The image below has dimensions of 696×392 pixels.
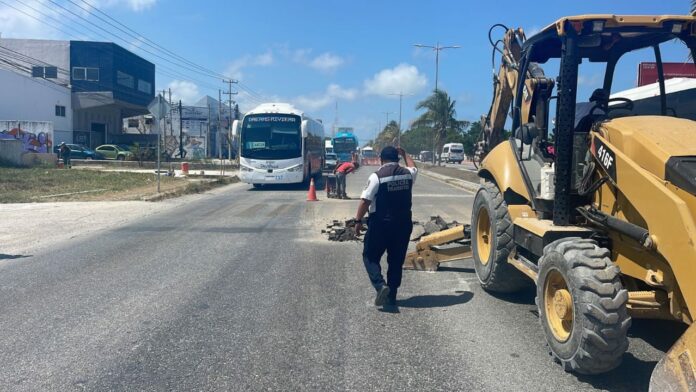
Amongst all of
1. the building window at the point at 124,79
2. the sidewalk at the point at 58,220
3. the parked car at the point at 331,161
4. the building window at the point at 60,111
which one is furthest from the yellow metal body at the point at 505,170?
the building window at the point at 124,79

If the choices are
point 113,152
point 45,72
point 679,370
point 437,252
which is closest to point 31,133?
point 113,152

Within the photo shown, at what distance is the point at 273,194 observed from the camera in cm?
2297

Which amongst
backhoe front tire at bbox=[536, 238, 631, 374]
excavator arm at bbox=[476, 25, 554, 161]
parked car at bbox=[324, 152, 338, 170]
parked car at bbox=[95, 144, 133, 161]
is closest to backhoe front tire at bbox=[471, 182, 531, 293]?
excavator arm at bbox=[476, 25, 554, 161]

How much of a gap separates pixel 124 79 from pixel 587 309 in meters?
69.6

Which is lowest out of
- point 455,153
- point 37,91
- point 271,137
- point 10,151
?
point 10,151

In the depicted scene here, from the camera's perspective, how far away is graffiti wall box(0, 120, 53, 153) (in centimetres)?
4328

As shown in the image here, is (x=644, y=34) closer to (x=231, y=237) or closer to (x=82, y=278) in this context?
(x=82, y=278)

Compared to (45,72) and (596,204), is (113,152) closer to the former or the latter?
(45,72)

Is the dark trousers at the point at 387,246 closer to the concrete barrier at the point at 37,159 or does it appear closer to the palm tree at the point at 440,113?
the concrete barrier at the point at 37,159

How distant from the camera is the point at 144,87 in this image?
73.9m

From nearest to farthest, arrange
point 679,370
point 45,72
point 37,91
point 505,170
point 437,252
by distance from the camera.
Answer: point 679,370, point 505,170, point 437,252, point 37,91, point 45,72

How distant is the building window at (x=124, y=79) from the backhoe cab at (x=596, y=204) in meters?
64.7

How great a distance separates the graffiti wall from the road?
38.3 m

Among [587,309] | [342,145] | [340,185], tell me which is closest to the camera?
[587,309]
